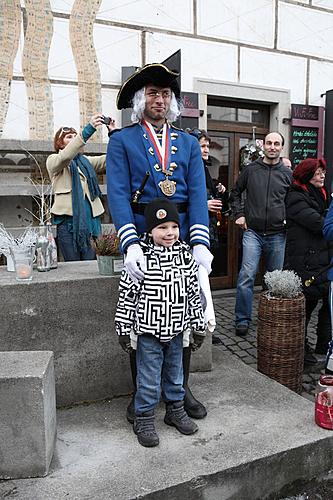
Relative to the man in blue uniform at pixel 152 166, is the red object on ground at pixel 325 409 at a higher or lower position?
lower

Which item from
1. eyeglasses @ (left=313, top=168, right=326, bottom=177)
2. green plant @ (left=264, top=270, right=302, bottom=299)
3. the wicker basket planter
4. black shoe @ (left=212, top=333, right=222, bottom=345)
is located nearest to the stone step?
the wicker basket planter

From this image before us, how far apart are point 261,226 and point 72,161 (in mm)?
1915

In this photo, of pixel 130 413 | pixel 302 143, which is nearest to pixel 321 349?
pixel 130 413

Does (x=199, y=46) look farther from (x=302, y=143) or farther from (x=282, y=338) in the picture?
(x=282, y=338)

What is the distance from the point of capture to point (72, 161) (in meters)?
3.75

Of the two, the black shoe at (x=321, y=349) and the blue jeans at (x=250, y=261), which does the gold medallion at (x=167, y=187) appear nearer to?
the blue jeans at (x=250, y=261)

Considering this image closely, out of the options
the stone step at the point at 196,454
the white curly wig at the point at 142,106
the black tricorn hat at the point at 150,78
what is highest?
the black tricorn hat at the point at 150,78

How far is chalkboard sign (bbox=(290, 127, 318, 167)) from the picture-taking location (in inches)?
235

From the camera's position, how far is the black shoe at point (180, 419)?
2334 millimetres

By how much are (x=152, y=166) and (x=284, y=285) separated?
144 cm

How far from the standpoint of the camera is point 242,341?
4.28 metres

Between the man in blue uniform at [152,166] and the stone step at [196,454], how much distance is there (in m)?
0.44

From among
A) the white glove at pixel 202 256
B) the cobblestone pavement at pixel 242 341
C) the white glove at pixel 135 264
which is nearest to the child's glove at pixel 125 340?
the white glove at pixel 135 264

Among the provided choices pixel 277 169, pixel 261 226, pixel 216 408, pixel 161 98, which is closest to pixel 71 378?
pixel 216 408
